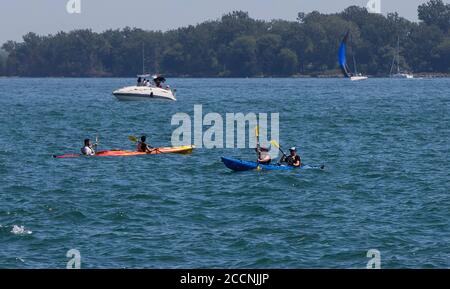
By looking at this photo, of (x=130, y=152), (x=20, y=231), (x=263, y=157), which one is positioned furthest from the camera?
(x=130, y=152)

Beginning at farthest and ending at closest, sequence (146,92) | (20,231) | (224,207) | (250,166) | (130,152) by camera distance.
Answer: (146,92) → (130,152) → (250,166) → (224,207) → (20,231)

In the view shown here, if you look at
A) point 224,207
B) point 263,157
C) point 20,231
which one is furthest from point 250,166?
point 20,231

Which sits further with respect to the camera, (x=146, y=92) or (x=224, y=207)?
(x=146, y=92)

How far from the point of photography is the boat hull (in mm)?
105188

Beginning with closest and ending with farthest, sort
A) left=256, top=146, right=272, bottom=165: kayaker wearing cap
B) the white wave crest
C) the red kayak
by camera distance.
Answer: the white wave crest
left=256, top=146, right=272, bottom=165: kayaker wearing cap
the red kayak

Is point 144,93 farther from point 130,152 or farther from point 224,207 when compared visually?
point 224,207

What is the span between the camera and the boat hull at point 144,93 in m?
105

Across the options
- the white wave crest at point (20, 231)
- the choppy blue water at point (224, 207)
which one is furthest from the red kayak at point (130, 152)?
the white wave crest at point (20, 231)

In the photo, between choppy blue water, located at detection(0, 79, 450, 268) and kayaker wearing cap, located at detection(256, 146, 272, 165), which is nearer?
choppy blue water, located at detection(0, 79, 450, 268)

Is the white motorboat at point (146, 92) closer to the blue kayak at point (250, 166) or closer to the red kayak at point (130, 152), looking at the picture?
the red kayak at point (130, 152)

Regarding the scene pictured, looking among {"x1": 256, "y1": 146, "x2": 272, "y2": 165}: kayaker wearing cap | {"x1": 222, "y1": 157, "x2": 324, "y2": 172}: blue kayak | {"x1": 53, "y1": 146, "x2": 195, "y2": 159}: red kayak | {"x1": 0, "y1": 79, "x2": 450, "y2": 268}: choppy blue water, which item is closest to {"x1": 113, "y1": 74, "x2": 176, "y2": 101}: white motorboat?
{"x1": 0, "y1": 79, "x2": 450, "y2": 268}: choppy blue water

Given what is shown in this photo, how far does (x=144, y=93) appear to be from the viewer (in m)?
105

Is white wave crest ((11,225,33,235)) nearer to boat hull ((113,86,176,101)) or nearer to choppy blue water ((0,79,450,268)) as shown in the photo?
choppy blue water ((0,79,450,268))
